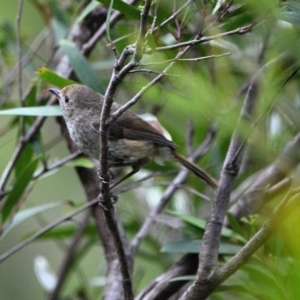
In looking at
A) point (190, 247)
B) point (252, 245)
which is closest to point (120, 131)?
point (190, 247)

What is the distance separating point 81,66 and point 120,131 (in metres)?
0.34

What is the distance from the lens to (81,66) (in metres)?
2.51

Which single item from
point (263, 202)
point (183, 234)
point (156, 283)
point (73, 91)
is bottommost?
point (156, 283)

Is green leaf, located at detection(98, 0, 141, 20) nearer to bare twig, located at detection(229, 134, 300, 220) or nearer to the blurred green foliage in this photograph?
the blurred green foliage

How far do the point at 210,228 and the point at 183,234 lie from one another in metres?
0.53

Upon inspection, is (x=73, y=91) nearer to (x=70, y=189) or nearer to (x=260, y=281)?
(x=260, y=281)

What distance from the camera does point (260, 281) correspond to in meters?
1.92

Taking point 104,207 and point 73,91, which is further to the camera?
point 73,91

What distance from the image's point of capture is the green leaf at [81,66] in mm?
2471

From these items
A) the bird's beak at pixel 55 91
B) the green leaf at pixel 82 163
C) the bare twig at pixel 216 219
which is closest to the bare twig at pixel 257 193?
the bare twig at pixel 216 219

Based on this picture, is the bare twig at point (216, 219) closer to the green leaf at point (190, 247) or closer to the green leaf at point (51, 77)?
the green leaf at point (190, 247)

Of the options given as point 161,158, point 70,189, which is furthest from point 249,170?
point 70,189

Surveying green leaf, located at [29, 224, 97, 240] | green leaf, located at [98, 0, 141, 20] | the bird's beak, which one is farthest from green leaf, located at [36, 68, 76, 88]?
→ green leaf, located at [29, 224, 97, 240]

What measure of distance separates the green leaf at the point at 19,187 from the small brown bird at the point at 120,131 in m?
0.21
